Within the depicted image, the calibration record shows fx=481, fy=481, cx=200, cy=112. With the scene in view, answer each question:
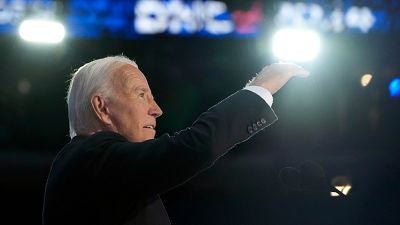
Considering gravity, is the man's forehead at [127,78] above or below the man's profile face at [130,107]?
above

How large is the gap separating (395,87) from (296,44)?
1.77m

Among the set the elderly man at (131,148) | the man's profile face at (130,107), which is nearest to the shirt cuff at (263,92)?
the elderly man at (131,148)

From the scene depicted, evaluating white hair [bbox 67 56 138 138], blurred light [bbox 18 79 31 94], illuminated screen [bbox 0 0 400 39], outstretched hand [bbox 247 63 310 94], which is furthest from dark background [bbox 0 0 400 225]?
outstretched hand [bbox 247 63 310 94]

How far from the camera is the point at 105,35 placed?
5840 mm

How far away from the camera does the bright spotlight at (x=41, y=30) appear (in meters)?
5.47

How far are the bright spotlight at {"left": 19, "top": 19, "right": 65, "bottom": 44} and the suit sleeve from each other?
4.60 meters

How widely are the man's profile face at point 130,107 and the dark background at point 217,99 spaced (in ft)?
14.4

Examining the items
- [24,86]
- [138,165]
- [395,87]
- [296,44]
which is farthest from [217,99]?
[138,165]

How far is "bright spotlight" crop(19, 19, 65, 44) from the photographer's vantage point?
5473mm

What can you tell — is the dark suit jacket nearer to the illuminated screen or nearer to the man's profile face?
the man's profile face

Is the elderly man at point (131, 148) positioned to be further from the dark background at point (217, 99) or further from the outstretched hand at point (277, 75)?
the dark background at point (217, 99)

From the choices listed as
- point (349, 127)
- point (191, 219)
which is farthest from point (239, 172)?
point (191, 219)

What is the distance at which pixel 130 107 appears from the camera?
146 cm

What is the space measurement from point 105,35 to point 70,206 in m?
4.75
